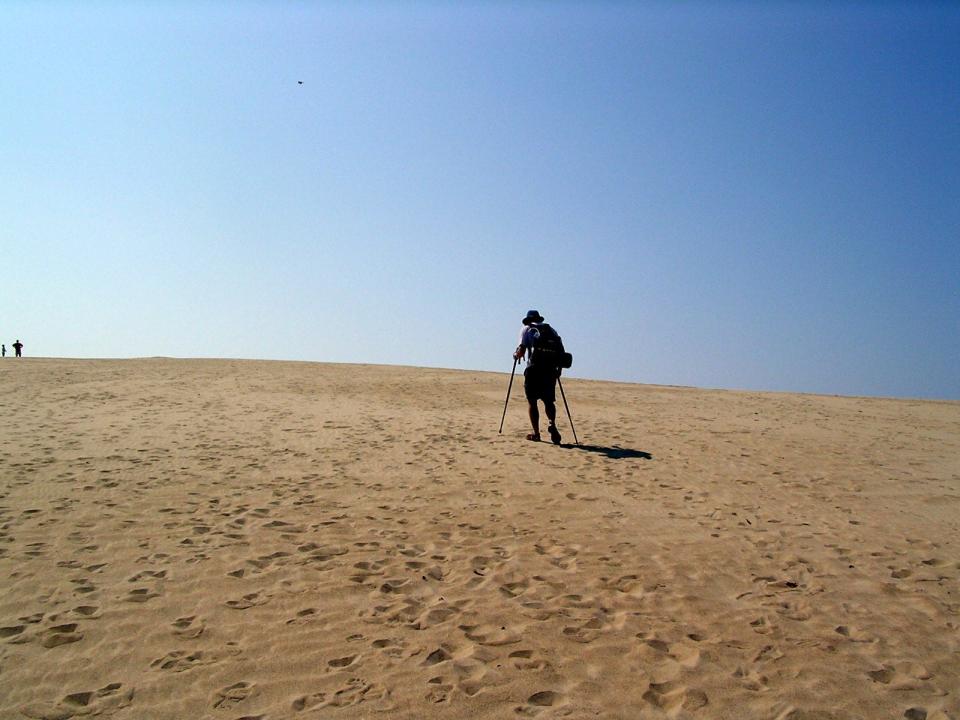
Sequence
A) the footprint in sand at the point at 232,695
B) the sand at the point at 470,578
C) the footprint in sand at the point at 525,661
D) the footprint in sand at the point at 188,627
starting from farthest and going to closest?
the footprint in sand at the point at 188,627
the footprint in sand at the point at 525,661
the sand at the point at 470,578
the footprint in sand at the point at 232,695

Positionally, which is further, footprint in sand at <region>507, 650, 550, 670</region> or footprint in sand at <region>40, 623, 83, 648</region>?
footprint in sand at <region>40, 623, 83, 648</region>

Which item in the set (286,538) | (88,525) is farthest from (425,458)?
(88,525)

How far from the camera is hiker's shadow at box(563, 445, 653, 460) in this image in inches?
438

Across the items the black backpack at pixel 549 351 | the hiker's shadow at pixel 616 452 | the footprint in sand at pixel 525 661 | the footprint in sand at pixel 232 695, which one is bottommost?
the footprint in sand at pixel 232 695

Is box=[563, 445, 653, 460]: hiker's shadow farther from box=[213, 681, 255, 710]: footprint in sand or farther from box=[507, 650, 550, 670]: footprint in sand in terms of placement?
box=[213, 681, 255, 710]: footprint in sand

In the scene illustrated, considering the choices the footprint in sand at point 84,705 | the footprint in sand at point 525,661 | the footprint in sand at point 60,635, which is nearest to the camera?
the footprint in sand at point 84,705

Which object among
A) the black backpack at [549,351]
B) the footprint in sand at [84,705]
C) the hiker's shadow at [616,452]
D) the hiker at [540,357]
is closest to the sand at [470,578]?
the footprint in sand at [84,705]

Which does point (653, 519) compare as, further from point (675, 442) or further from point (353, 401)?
point (353, 401)

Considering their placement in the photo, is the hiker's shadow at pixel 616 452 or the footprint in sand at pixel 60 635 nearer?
the footprint in sand at pixel 60 635

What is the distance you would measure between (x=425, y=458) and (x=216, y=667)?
22.4 ft

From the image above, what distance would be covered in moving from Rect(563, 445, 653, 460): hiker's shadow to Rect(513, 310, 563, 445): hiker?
606 millimetres

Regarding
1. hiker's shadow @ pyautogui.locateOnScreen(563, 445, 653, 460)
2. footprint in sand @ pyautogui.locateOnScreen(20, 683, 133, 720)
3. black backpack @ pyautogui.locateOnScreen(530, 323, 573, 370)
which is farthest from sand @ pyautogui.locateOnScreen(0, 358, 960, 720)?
black backpack @ pyautogui.locateOnScreen(530, 323, 573, 370)

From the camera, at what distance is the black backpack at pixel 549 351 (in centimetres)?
1216

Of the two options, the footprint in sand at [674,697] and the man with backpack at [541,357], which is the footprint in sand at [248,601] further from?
the man with backpack at [541,357]
